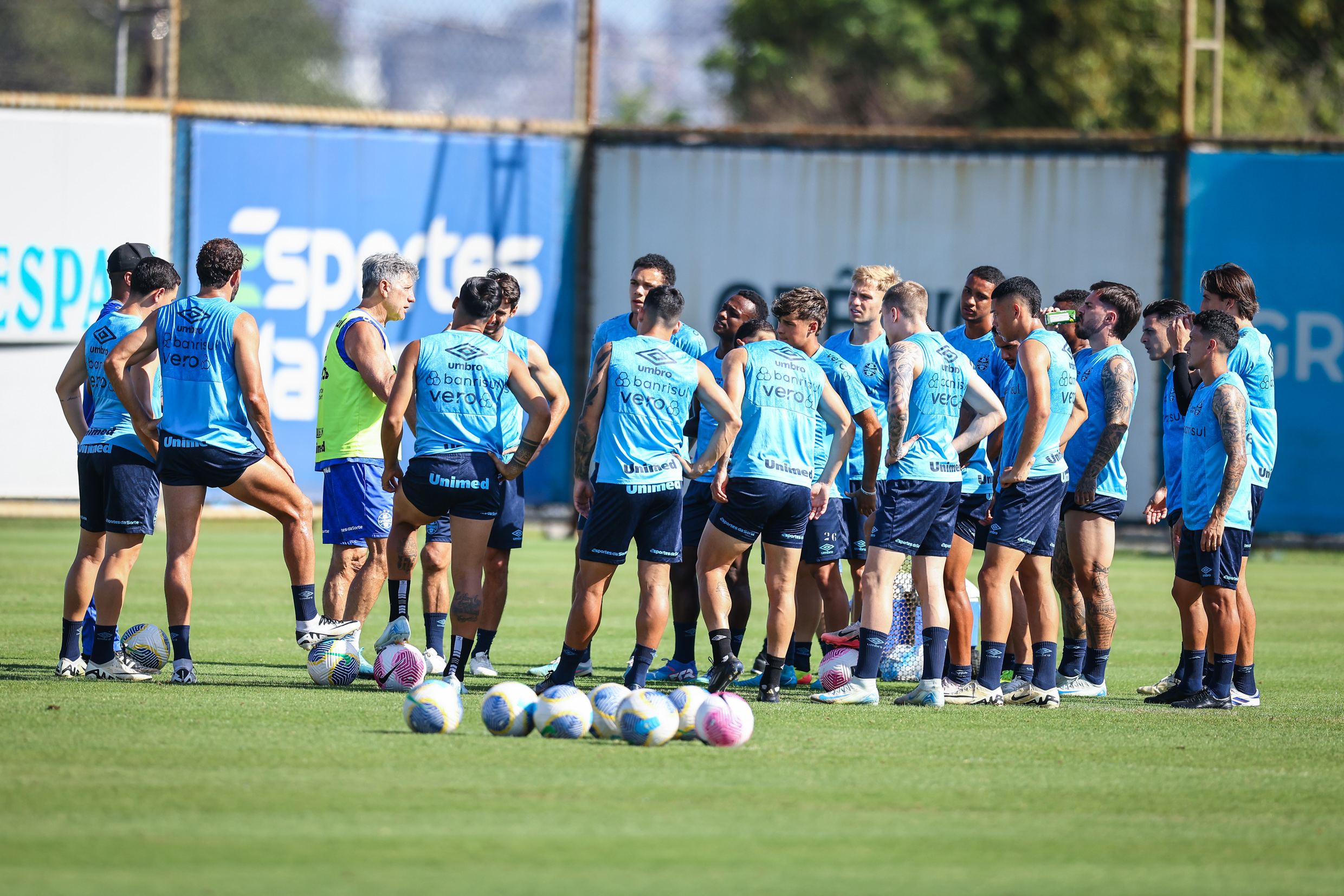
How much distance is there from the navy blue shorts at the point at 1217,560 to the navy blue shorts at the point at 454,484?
3864 millimetres

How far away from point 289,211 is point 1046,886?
15.3 meters

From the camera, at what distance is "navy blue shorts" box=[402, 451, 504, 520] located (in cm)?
829

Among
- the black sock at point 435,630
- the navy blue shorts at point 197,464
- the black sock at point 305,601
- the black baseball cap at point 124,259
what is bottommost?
the black sock at point 435,630

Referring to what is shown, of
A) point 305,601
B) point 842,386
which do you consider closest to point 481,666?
point 305,601

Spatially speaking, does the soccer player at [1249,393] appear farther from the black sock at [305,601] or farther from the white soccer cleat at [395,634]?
the black sock at [305,601]

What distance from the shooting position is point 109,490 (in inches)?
342

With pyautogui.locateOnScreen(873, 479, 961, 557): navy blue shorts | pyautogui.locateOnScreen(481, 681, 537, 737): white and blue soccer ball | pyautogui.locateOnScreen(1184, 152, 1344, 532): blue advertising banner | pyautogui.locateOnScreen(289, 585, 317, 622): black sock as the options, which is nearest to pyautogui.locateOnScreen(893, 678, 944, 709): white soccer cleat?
pyautogui.locateOnScreen(873, 479, 961, 557): navy blue shorts

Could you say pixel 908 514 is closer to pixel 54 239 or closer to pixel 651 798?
pixel 651 798

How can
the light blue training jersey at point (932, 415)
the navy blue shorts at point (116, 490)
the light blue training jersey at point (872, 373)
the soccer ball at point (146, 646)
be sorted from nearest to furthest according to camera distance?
1. the light blue training jersey at point (932, 415)
2. the navy blue shorts at point (116, 490)
3. the soccer ball at point (146, 646)
4. the light blue training jersey at point (872, 373)

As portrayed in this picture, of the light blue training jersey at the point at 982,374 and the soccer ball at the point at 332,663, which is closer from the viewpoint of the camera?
the soccer ball at the point at 332,663

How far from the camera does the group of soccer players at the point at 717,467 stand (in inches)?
328

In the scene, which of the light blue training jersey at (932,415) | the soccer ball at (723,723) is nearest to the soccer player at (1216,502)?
the light blue training jersey at (932,415)

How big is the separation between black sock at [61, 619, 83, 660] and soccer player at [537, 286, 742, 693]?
273cm

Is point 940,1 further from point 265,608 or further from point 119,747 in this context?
point 119,747
